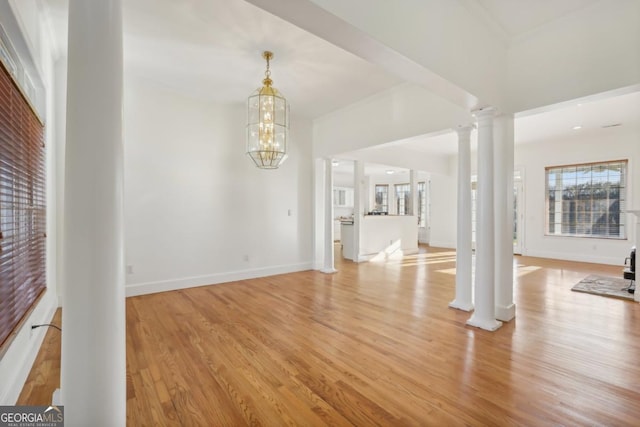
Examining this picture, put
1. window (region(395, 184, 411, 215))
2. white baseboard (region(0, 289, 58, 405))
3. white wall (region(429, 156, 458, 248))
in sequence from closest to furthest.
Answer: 1. white baseboard (region(0, 289, 58, 405))
2. white wall (region(429, 156, 458, 248))
3. window (region(395, 184, 411, 215))

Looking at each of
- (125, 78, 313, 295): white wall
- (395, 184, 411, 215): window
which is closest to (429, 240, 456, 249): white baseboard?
(395, 184, 411, 215): window

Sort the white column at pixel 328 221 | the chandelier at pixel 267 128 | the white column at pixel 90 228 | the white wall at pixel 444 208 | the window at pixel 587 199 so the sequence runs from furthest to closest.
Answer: the white wall at pixel 444 208 < the window at pixel 587 199 < the white column at pixel 328 221 < the chandelier at pixel 267 128 < the white column at pixel 90 228

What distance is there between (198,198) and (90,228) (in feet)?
12.3

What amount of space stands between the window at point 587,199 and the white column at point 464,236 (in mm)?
5362

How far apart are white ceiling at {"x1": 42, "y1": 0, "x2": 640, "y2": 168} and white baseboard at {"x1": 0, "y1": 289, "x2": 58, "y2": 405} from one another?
2708 mm

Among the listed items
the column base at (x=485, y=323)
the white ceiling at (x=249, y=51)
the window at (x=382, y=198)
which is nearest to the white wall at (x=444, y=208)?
the window at (x=382, y=198)

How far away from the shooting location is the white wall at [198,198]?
4.14 meters

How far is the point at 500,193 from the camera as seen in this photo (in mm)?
3230

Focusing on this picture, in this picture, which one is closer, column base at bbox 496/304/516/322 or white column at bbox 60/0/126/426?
white column at bbox 60/0/126/426

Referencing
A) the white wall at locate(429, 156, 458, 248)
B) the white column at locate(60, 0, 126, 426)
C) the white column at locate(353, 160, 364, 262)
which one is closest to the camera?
the white column at locate(60, 0, 126, 426)

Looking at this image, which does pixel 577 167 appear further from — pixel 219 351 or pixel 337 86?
pixel 219 351

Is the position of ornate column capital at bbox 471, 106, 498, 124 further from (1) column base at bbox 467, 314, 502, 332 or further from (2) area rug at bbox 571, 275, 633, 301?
(2) area rug at bbox 571, 275, 633, 301

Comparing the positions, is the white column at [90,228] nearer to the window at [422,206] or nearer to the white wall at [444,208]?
the white wall at [444,208]

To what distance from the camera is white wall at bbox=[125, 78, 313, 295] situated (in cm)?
414
